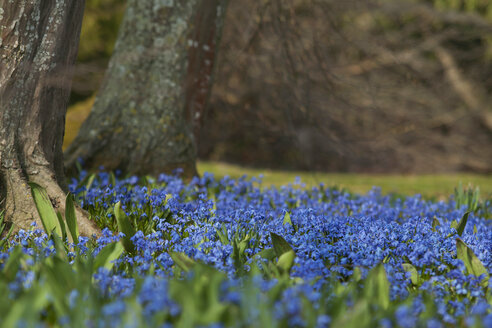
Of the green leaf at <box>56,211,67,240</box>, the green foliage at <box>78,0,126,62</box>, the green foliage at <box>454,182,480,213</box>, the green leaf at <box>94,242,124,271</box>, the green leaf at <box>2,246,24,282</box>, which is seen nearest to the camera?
the green leaf at <box>2,246,24,282</box>

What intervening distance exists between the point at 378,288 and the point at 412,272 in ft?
1.79

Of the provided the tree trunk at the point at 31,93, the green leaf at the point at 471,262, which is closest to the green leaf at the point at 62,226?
the tree trunk at the point at 31,93

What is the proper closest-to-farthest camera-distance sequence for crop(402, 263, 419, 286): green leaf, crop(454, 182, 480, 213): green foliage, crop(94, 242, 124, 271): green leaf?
1. crop(94, 242, 124, 271): green leaf
2. crop(402, 263, 419, 286): green leaf
3. crop(454, 182, 480, 213): green foliage

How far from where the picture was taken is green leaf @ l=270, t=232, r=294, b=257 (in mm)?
3005

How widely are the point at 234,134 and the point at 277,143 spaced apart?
125 cm

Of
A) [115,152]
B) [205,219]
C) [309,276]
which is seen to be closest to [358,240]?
[309,276]

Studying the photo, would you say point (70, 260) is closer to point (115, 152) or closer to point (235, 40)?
point (115, 152)

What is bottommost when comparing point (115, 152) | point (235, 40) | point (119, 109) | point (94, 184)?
point (94, 184)

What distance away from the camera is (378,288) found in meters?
2.44

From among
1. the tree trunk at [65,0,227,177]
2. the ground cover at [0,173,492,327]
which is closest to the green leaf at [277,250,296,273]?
the ground cover at [0,173,492,327]

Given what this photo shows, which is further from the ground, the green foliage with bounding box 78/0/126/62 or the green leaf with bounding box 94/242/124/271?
the green foliage with bounding box 78/0/126/62

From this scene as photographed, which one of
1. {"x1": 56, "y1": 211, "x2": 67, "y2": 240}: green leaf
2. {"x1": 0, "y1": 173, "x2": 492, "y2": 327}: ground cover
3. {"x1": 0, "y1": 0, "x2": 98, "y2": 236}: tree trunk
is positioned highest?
{"x1": 0, "y1": 0, "x2": 98, "y2": 236}: tree trunk

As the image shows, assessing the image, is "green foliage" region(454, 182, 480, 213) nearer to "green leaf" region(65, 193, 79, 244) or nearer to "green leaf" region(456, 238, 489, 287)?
"green leaf" region(456, 238, 489, 287)

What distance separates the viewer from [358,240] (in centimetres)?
327
